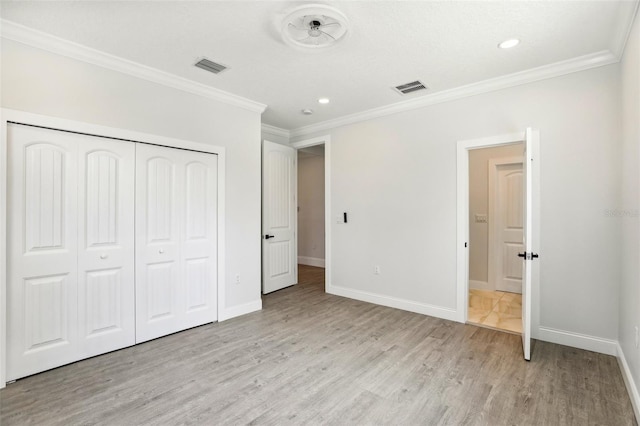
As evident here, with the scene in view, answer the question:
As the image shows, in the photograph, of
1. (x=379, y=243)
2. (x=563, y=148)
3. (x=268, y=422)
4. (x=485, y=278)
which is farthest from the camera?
(x=485, y=278)

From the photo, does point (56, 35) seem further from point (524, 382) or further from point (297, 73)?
point (524, 382)

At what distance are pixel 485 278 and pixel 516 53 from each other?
12.1 ft

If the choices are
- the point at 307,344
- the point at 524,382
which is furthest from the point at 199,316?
the point at 524,382

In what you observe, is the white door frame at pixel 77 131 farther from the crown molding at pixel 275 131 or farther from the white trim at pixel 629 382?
the white trim at pixel 629 382

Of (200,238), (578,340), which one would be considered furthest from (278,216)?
(578,340)

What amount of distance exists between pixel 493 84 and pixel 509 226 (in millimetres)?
2653

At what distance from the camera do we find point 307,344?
3.05 meters

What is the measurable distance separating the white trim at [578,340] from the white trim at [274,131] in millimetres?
4570

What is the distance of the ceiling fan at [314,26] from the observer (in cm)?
213

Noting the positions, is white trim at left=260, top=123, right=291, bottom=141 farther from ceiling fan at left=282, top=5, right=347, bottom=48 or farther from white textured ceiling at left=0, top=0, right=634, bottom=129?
ceiling fan at left=282, top=5, right=347, bottom=48

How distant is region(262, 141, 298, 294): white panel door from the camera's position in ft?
16.0

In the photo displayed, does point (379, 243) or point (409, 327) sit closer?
point (409, 327)

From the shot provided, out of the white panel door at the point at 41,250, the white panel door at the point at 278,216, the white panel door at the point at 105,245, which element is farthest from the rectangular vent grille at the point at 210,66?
the white panel door at the point at 278,216

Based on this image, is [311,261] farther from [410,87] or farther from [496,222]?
[410,87]
